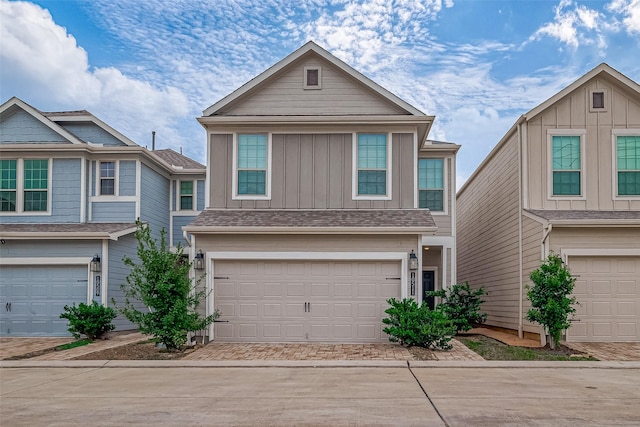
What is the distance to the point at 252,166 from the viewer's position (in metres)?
15.2

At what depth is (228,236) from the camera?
14.1 meters

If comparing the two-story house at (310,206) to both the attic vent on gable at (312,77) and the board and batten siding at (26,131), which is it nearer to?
the attic vent on gable at (312,77)

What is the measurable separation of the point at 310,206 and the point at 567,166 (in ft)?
22.4

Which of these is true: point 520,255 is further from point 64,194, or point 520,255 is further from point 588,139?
point 64,194

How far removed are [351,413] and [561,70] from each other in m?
18.3

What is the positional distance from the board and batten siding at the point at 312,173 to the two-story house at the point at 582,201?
3.26 m

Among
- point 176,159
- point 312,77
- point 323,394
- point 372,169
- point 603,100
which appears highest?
point 312,77

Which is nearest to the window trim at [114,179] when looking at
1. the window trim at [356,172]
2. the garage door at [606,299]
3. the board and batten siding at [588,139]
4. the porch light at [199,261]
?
the porch light at [199,261]

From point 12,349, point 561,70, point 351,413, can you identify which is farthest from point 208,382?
point 561,70

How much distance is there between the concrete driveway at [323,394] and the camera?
6977 millimetres

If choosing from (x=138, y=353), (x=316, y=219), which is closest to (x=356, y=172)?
(x=316, y=219)

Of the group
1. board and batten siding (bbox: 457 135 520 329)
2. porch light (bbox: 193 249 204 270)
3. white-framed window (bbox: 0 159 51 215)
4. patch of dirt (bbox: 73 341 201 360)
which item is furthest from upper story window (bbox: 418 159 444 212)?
white-framed window (bbox: 0 159 51 215)

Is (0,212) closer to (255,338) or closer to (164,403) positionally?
(255,338)

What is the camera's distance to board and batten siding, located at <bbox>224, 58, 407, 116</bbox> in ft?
50.8
